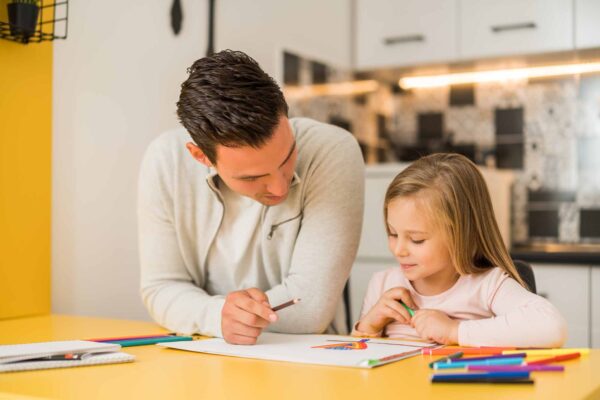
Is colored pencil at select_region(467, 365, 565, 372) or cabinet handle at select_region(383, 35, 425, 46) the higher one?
cabinet handle at select_region(383, 35, 425, 46)

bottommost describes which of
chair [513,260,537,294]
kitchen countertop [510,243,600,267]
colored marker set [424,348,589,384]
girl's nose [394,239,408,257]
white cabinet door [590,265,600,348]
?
white cabinet door [590,265,600,348]

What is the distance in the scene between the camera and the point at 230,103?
54.4 inches

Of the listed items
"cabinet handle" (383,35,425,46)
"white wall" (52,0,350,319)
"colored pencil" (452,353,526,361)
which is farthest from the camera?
"cabinet handle" (383,35,425,46)

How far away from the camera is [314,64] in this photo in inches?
129

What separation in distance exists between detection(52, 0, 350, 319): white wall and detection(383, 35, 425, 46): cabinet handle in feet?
3.69

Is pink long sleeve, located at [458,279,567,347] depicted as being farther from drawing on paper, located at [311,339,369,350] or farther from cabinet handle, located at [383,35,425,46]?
cabinet handle, located at [383,35,425,46]

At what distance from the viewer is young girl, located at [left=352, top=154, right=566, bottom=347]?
154 cm

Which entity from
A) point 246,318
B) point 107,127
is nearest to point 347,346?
point 246,318

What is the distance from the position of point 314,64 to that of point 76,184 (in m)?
1.48

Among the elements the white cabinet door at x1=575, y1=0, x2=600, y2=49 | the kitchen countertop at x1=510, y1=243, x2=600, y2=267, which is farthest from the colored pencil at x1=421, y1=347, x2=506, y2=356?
the white cabinet door at x1=575, y1=0, x2=600, y2=49

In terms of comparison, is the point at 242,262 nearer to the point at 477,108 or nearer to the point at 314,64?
the point at 314,64

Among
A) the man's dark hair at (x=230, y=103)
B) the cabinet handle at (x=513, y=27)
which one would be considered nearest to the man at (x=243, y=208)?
the man's dark hair at (x=230, y=103)

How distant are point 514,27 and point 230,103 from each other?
217cm

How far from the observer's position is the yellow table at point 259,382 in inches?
37.0
